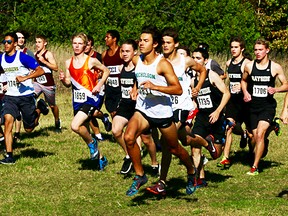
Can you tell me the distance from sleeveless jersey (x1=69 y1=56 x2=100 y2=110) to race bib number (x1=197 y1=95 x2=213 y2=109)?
5.59 ft

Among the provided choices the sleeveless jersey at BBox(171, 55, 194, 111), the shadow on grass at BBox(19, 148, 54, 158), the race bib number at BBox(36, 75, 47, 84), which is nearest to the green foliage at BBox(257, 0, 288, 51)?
the race bib number at BBox(36, 75, 47, 84)

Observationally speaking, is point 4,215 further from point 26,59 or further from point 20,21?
point 20,21

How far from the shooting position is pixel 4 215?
938 centimetres

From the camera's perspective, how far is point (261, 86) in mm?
12305

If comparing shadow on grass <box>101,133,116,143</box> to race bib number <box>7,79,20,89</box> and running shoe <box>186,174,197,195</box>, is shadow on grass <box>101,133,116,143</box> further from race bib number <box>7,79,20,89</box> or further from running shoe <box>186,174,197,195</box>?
running shoe <box>186,174,197,195</box>

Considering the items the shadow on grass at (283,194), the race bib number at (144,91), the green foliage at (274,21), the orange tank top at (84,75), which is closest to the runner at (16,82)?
the orange tank top at (84,75)

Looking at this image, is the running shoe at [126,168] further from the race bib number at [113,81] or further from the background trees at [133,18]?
the background trees at [133,18]

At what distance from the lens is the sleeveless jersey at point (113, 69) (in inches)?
561

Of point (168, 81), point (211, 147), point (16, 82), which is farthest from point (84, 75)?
point (168, 81)

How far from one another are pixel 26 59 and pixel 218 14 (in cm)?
2660

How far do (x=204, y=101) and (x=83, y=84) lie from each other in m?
1.99

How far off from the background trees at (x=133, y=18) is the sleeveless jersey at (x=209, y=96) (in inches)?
880

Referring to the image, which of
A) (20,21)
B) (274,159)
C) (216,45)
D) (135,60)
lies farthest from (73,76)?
(216,45)

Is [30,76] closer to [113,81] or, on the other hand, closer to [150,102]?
[113,81]
